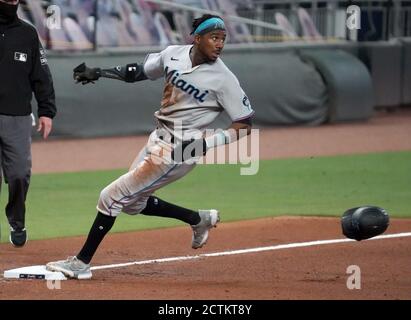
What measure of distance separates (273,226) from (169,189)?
2793 millimetres

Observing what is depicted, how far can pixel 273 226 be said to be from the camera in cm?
1081

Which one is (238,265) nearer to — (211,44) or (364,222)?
(364,222)

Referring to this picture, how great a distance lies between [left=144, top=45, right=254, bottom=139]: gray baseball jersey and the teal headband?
0.22 metres

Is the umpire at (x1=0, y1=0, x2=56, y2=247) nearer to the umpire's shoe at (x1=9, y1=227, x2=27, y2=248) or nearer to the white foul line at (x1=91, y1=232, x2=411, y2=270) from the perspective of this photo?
the umpire's shoe at (x1=9, y1=227, x2=27, y2=248)

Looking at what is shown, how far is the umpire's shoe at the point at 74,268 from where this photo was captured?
7.92 metres

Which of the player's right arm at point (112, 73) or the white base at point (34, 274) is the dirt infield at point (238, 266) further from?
the player's right arm at point (112, 73)

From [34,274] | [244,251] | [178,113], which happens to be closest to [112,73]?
[178,113]

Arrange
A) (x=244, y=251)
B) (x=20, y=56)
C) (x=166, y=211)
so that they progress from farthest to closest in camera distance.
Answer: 1. (x=244, y=251)
2. (x=20, y=56)
3. (x=166, y=211)

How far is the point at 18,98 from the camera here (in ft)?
30.2

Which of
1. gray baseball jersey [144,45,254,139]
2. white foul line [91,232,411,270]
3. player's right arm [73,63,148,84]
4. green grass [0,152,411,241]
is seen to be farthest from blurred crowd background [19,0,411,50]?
gray baseball jersey [144,45,254,139]

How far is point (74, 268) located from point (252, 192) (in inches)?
219

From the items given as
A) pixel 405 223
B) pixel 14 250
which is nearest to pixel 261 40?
pixel 405 223

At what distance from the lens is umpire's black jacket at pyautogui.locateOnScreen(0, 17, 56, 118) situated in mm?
9109
